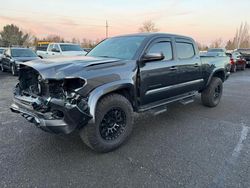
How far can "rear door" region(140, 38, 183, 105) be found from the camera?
3676mm

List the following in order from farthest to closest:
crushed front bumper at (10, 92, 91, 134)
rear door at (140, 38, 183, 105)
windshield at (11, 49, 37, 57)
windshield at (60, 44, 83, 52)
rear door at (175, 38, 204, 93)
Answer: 1. windshield at (60, 44, 83, 52)
2. windshield at (11, 49, 37, 57)
3. rear door at (175, 38, 204, 93)
4. rear door at (140, 38, 183, 105)
5. crushed front bumper at (10, 92, 91, 134)

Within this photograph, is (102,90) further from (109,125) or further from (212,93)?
(212,93)

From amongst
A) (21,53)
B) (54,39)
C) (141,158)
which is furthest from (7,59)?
(54,39)

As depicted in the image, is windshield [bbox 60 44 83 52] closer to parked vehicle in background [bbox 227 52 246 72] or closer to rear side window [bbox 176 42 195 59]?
rear side window [bbox 176 42 195 59]

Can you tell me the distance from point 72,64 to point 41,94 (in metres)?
0.62

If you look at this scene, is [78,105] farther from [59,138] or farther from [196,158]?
[196,158]

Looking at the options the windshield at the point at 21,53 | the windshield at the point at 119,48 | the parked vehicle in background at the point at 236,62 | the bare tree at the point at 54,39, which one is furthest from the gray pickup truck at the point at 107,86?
the bare tree at the point at 54,39

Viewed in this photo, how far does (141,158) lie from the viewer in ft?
10.2

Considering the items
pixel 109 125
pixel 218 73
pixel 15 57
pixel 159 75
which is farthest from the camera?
pixel 15 57

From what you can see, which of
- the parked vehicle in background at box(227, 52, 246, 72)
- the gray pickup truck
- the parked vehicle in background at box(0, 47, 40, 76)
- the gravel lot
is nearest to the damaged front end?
the gray pickup truck

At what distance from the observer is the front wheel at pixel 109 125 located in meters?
3.03

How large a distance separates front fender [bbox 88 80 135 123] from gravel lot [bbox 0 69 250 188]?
2.43ft

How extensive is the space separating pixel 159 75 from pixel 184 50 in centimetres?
130

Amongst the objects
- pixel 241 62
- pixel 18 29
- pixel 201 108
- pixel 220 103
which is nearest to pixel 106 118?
pixel 201 108
